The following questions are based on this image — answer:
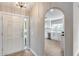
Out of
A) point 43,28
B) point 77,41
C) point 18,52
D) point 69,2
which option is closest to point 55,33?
point 43,28

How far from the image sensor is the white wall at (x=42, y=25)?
1.67 metres

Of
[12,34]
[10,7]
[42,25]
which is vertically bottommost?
[12,34]

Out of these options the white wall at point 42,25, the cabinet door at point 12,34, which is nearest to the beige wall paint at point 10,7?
the cabinet door at point 12,34

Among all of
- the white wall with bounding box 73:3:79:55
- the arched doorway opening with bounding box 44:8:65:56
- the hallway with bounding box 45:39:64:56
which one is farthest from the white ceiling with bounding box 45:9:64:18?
the hallway with bounding box 45:39:64:56

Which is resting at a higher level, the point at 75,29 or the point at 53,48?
the point at 75,29

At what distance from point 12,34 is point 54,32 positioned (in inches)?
25.0

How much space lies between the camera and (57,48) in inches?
66.2

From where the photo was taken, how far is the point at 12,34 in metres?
1.67

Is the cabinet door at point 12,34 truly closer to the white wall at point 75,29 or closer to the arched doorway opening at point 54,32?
the arched doorway opening at point 54,32

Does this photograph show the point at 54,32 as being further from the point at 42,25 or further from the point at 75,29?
the point at 75,29

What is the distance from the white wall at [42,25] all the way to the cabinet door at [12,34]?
0.18 metres

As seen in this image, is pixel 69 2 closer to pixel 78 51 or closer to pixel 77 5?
pixel 77 5

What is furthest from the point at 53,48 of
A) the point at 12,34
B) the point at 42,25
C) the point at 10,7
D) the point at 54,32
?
the point at 10,7

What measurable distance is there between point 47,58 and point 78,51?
47cm
